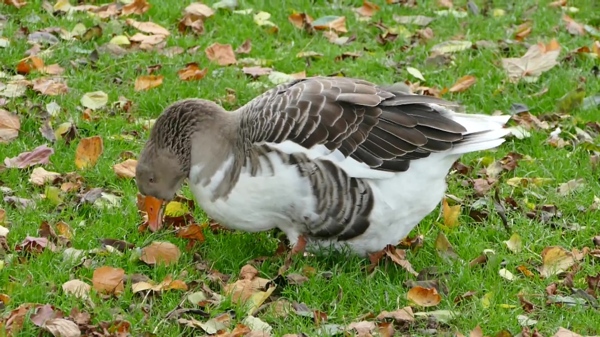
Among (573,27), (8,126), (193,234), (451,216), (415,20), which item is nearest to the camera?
(193,234)

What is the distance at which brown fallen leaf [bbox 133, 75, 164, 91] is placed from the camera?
7832 millimetres

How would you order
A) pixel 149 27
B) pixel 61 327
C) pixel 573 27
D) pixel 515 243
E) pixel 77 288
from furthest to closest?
pixel 573 27, pixel 149 27, pixel 515 243, pixel 77 288, pixel 61 327

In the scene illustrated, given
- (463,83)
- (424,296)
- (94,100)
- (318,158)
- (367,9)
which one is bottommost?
(367,9)

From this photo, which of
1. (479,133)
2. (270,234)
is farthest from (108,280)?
(479,133)

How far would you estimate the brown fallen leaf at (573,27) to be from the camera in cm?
948

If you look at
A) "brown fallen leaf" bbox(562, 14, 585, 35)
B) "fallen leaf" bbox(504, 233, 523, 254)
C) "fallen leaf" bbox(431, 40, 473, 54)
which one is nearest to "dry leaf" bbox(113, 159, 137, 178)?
"fallen leaf" bbox(504, 233, 523, 254)

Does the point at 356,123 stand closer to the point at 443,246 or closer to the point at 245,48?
the point at 443,246

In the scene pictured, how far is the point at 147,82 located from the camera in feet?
25.8

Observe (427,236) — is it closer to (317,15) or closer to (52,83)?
(52,83)

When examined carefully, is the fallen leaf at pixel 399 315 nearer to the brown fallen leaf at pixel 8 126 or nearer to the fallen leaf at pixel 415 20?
the brown fallen leaf at pixel 8 126

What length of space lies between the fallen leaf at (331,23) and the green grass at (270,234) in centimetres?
12

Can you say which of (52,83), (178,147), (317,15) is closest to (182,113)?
(178,147)

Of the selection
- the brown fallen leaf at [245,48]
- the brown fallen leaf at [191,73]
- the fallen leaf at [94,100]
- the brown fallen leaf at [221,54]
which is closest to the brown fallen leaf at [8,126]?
the fallen leaf at [94,100]

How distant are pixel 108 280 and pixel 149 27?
4.13m
